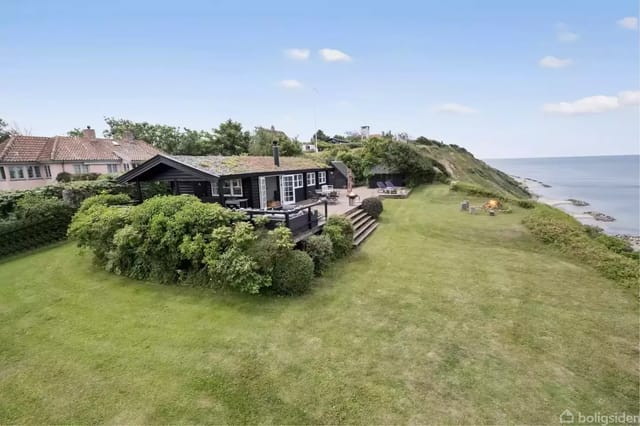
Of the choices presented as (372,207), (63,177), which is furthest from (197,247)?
(63,177)

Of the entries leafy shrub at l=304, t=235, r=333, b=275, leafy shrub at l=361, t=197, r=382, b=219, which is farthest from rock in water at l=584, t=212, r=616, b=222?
leafy shrub at l=304, t=235, r=333, b=275

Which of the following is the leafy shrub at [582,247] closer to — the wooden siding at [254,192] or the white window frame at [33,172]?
the wooden siding at [254,192]

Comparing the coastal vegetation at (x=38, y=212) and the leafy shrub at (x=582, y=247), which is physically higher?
the coastal vegetation at (x=38, y=212)

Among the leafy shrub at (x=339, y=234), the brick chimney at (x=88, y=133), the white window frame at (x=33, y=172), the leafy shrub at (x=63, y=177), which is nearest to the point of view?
the leafy shrub at (x=339, y=234)

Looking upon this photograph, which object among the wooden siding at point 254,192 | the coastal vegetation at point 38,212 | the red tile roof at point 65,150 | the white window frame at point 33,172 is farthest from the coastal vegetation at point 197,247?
the red tile roof at point 65,150

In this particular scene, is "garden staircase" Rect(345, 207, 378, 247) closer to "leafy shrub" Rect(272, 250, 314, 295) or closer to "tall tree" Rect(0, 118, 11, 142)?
"leafy shrub" Rect(272, 250, 314, 295)

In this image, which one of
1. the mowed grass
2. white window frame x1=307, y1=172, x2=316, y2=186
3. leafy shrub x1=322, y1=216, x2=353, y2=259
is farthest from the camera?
white window frame x1=307, y1=172, x2=316, y2=186

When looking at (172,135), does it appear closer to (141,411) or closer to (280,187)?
(280,187)
